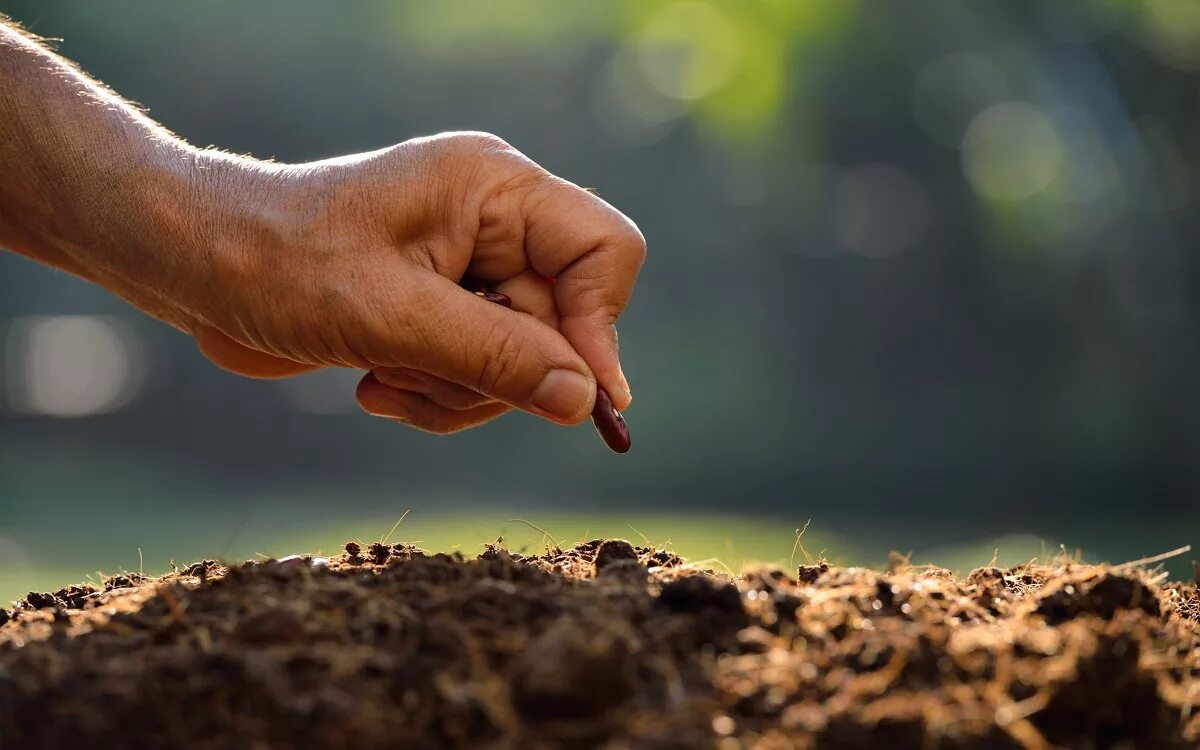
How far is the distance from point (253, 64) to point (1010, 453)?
11689 mm

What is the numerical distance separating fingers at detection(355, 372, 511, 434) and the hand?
195 millimetres

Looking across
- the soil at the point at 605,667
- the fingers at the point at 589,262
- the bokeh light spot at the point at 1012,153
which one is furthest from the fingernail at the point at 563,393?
the bokeh light spot at the point at 1012,153

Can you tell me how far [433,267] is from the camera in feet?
7.18

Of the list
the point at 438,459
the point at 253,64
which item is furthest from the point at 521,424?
the point at 253,64

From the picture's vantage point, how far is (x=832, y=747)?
1.10 m

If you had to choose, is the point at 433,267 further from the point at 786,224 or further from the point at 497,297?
the point at 786,224

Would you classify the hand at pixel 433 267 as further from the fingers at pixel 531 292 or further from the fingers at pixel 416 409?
the fingers at pixel 416 409

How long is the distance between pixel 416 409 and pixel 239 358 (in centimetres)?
43

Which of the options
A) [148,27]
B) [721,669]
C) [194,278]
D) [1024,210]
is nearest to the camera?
[721,669]

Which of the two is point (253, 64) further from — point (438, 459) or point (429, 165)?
point (429, 165)

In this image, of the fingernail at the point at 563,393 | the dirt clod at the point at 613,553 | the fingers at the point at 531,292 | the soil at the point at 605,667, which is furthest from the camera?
the fingers at the point at 531,292

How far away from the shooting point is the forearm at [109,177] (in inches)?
80.6

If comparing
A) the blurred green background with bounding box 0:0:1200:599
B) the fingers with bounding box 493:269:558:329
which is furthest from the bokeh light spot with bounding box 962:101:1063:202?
the fingers with bounding box 493:269:558:329

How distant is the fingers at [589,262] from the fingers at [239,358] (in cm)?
59
